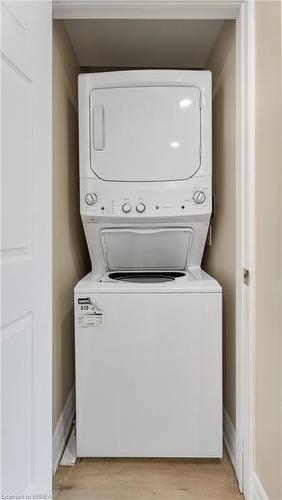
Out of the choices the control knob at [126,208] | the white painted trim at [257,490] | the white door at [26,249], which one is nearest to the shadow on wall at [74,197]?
the control knob at [126,208]

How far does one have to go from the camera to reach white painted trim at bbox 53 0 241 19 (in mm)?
1575

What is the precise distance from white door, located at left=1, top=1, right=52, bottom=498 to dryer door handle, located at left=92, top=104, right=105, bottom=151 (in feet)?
1.84

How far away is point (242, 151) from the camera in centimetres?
160

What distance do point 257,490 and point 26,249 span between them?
4.10 ft

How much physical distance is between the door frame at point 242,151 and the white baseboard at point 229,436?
0.10 meters

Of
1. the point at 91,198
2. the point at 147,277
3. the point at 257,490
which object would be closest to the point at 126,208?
the point at 91,198

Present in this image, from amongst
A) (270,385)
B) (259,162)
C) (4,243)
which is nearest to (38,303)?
(4,243)

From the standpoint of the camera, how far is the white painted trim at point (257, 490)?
138 cm

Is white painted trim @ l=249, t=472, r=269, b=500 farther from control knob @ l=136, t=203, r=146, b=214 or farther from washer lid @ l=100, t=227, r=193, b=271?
control knob @ l=136, t=203, r=146, b=214

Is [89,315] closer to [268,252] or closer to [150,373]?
[150,373]

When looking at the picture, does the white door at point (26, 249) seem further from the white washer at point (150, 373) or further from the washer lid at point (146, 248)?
the washer lid at point (146, 248)

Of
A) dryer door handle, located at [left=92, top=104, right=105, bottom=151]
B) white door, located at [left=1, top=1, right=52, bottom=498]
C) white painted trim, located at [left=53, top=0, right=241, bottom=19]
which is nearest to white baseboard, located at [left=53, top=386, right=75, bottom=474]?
white door, located at [left=1, top=1, right=52, bottom=498]

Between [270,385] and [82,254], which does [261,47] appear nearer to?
[270,385]

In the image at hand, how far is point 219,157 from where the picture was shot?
216cm
